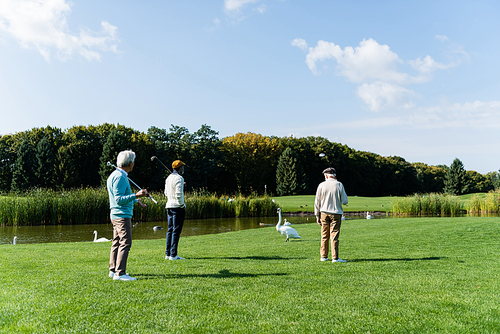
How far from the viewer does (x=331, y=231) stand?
296 inches

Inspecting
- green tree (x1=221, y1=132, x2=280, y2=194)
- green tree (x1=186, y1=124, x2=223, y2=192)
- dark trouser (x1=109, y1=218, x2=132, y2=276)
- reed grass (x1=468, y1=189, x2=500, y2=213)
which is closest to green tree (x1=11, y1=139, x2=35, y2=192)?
green tree (x1=186, y1=124, x2=223, y2=192)

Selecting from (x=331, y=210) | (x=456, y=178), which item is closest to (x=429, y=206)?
(x=331, y=210)

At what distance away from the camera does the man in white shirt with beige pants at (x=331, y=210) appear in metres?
7.37

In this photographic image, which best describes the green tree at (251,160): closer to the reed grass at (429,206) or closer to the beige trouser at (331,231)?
the reed grass at (429,206)

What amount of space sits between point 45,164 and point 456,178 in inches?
2886

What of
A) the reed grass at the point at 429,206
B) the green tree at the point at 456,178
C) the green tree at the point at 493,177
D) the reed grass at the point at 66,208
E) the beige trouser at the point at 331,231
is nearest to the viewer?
the beige trouser at the point at 331,231

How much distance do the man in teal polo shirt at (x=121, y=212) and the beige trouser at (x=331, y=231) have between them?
12.5 feet

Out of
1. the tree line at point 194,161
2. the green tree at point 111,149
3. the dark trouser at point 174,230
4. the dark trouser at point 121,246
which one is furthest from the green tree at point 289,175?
the dark trouser at point 121,246

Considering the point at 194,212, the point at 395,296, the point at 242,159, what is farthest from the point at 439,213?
the point at 242,159

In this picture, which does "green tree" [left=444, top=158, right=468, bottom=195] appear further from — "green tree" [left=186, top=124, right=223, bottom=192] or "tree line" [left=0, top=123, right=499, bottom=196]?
"green tree" [left=186, top=124, right=223, bottom=192]

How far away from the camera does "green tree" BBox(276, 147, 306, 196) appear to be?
216 ft

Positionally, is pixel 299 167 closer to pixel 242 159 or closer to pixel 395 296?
pixel 242 159

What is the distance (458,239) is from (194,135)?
5730 centimetres

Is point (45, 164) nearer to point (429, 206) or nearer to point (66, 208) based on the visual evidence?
point (66, 208)
